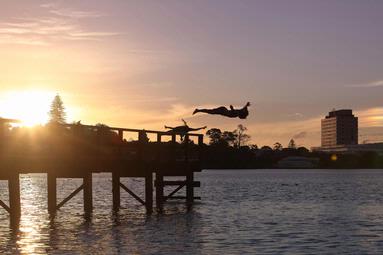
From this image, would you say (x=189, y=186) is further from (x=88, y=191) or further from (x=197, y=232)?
(x=197, y=232)

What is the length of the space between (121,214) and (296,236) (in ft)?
45.3

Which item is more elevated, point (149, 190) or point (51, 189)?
point (51, 189)

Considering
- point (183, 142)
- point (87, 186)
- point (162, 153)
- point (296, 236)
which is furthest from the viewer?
point (183, 142)

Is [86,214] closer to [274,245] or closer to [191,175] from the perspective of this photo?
[191,175]

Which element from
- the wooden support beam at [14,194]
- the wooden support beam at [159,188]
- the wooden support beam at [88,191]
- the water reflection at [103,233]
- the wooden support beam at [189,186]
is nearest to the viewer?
the water reflection at [103,233]

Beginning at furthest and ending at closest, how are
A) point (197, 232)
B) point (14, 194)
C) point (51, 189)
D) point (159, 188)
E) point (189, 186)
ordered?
point (189, 186) < point (159, 188) < point (51, 189) < point (197, 232) < point (14, 194)

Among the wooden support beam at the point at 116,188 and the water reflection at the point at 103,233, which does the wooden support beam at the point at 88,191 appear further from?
the wooden support beam at the point at 116,188

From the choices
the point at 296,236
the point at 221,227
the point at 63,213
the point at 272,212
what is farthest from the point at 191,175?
the point at 296,236

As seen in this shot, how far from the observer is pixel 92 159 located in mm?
33594

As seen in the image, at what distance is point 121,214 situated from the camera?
4025 centimetres

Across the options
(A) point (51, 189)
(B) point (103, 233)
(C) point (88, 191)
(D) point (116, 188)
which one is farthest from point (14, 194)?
(D) point (116, 188)

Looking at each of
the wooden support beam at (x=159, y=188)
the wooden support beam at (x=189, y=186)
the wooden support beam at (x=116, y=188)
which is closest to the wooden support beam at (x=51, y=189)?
the wooden support beam at (x=116, y=188)

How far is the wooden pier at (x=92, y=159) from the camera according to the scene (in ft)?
98.1

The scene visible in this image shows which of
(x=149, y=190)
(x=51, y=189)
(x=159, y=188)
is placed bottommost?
(x=159, y=188)
